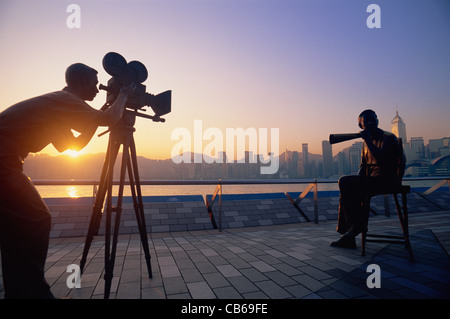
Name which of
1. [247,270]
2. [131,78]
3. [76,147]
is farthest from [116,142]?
[247,270]

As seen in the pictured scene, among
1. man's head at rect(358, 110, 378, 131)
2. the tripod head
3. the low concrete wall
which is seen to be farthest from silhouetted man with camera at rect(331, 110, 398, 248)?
the tripod head

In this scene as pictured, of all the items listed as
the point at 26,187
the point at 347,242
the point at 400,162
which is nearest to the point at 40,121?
the point at 26,187

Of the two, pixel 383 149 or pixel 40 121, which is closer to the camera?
pixel 40 121

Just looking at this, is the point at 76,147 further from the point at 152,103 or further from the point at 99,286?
the point at 99,286

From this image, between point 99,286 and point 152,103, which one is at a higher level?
point 152,103

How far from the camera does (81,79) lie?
5.48 feet

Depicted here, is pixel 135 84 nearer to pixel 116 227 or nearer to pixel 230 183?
pixel 116 227

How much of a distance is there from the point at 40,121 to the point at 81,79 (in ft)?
1.55

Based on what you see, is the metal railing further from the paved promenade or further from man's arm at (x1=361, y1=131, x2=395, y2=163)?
the paved promenade

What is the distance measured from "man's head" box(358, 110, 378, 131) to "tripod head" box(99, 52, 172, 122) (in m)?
2.61

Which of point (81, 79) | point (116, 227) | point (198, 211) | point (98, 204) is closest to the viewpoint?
point (81, 79)

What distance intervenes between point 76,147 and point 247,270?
2034 mm

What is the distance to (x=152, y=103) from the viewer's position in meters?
2.17

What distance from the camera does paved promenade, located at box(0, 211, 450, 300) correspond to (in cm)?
186
